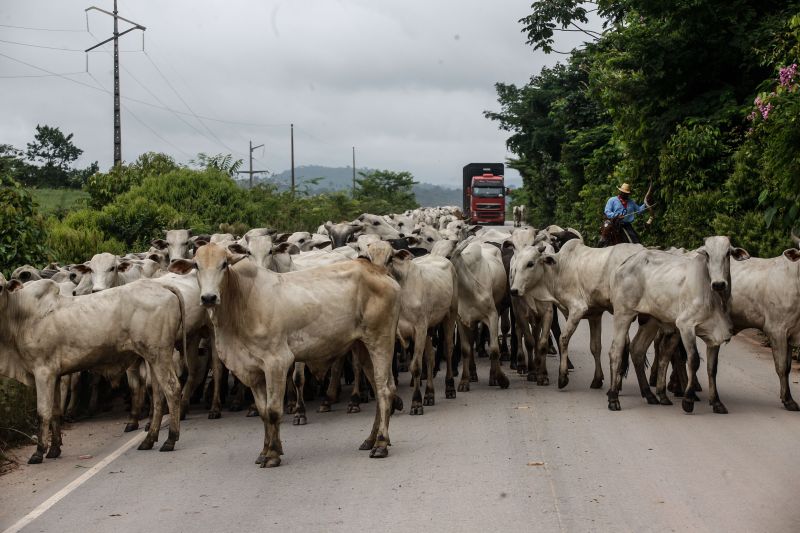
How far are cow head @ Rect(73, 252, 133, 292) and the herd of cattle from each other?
0.02 m

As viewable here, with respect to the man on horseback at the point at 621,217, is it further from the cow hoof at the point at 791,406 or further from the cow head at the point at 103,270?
the cow head at the point at 103,270

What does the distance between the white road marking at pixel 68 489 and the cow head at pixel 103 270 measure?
2.36 meters

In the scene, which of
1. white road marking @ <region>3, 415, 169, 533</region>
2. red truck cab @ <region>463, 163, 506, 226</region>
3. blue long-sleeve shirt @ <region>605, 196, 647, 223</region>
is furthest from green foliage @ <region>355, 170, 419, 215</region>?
white road marking @ <region>3, 415, 169, 533</region>

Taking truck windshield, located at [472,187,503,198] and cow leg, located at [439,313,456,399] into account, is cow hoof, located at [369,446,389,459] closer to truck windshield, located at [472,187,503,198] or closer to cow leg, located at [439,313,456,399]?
cow leg, located at [439,313,456,399]

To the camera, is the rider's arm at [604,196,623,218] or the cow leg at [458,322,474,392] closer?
the cow leg at [458,322,474,392]

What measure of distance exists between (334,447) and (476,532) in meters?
3.33

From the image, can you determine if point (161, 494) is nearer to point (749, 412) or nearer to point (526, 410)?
point (526, 410)

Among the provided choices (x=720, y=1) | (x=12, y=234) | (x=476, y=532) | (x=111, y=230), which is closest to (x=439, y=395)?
(x=476, y=532)

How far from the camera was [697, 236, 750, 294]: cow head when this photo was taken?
1208cm

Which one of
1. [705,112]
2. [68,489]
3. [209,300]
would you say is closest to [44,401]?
[68,489]

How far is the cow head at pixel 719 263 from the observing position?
12078mm

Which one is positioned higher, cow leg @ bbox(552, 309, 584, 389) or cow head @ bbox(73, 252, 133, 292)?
cow head @ bbox(73, 252, 133, 292)

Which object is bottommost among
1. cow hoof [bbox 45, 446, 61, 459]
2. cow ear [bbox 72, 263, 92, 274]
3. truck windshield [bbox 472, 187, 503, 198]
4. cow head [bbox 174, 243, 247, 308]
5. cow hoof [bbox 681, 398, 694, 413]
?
cow hoof [bbox 45, 446, 61, 459]

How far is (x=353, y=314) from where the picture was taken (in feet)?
35.2
